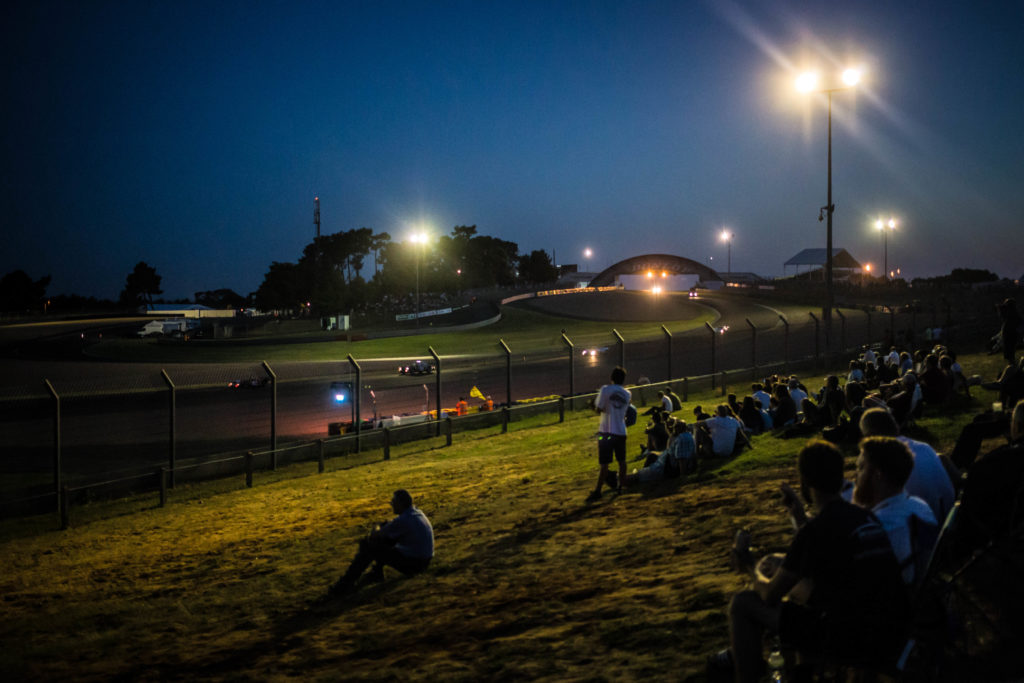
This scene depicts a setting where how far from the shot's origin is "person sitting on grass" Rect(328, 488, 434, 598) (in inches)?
283

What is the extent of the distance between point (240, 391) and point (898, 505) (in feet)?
92.9

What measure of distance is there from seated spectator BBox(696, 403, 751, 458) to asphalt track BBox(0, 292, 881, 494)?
8746mm

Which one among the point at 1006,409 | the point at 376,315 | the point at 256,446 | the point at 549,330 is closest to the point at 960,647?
the point at 1006,409

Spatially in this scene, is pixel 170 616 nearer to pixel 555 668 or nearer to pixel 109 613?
pixel 109 613

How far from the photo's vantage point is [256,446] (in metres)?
19.4

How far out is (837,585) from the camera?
11.0 ft

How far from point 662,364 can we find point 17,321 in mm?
74657

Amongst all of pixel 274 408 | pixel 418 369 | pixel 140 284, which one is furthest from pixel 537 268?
pixel 274 408

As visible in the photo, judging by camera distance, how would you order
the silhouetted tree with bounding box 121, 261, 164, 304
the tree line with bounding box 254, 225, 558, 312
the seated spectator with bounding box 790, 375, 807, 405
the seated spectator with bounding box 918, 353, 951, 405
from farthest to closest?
1. the silhouetted tree with bounding box 121, 261, 164, 304
2. the tree line with bounding box 254, 225, 558, 312
3. the seated spectator with bounding box 790, 375, 807, 405
4. the seated spectator with bounding box 918, 353, 951, 405

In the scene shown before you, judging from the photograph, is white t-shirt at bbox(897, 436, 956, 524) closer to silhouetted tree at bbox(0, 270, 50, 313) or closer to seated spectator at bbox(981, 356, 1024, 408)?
seated spectator at bbox(981, 356, 1024, 408)

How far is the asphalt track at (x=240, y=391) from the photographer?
1883cm

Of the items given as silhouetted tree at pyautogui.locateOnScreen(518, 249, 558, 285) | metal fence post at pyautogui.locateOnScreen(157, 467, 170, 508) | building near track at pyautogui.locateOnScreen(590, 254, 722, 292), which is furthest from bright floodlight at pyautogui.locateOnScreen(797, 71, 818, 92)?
silhouetted tree at pyautogui.locateOnScreen(518, 249, 558, 285)

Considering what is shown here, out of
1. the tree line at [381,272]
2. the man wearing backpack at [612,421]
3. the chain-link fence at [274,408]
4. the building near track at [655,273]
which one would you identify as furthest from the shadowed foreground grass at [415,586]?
the building near track at [655,273]

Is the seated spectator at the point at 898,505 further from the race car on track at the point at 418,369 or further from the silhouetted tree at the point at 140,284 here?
the silhouetted tree at the point at 140,284
